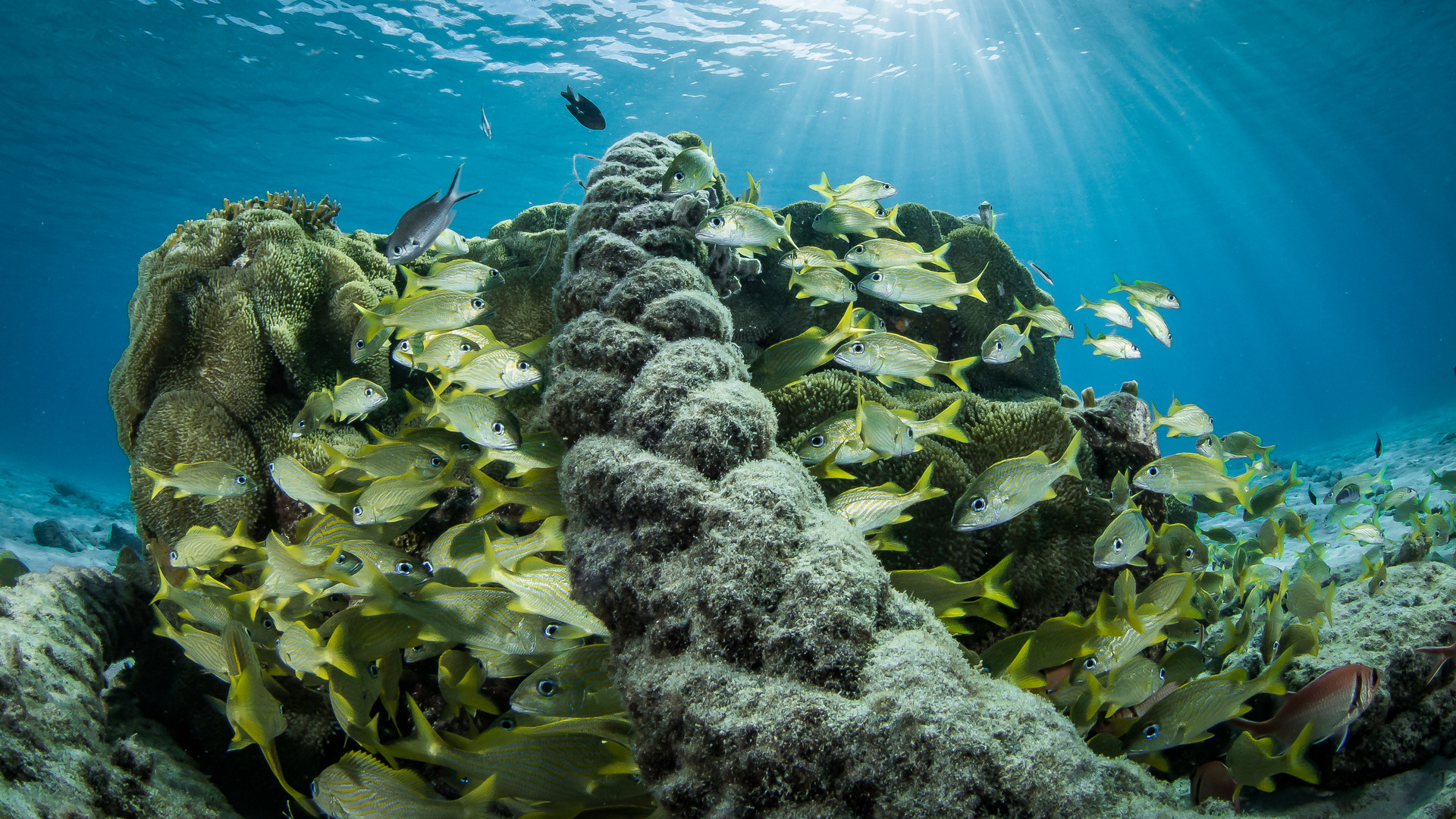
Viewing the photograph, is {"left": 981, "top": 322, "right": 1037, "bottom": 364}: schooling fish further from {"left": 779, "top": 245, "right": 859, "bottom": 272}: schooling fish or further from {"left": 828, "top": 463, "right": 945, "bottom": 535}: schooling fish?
Answer: {"left": 828, "top": 463, "right": 945, "bottom": 535}: schooling fish

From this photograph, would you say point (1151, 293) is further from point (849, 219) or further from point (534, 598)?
point (534, 598)

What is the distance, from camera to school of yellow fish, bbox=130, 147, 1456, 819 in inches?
83.0

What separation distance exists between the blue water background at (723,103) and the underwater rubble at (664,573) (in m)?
21.3

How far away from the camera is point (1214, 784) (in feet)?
8.60

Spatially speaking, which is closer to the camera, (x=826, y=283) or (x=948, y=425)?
(x=948, y=425)

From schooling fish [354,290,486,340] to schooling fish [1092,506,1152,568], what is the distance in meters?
3.93


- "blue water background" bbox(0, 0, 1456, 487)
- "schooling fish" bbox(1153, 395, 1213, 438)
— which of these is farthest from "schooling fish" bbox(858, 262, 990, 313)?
"blue water background" bbox(0, 0, 1456, 487)

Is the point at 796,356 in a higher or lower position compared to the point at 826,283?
lower

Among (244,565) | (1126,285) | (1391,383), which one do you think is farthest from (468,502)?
(1391,383)

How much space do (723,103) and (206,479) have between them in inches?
1183

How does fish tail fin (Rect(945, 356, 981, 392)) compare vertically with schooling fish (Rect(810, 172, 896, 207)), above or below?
below

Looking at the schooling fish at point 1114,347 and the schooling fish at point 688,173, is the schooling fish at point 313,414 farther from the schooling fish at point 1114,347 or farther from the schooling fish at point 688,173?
the schooling fish at point 1114,347

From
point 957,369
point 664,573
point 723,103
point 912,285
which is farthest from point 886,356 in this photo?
point 723,103

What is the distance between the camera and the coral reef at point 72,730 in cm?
225
